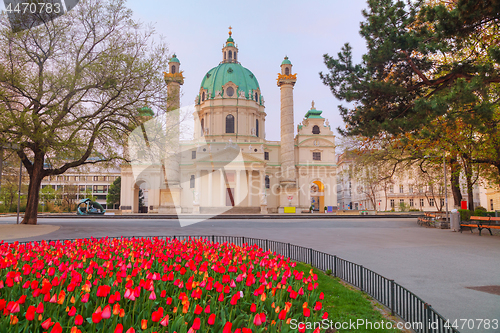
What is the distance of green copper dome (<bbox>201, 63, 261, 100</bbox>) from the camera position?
66.9 meters

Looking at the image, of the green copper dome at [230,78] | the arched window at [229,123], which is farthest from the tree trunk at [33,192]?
the green copper dome at [230,78]

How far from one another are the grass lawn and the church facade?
145 feet

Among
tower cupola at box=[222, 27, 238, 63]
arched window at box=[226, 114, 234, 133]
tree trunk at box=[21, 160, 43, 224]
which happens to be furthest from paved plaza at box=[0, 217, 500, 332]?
tower cupola at box=[222, 27, 238, 63]

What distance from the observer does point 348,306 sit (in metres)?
6.82

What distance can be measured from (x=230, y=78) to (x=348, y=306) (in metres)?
63.5

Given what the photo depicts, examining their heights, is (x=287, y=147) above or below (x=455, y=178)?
above

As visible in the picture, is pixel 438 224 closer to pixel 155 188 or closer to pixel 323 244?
pixel 323 244

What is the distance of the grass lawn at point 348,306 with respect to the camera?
604 centimetres

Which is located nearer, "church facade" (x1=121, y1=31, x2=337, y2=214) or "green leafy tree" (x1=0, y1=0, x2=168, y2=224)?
"green leafy tree" (x1=0, y1=0, x2=168, y2=224)

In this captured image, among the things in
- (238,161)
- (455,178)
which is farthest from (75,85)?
(238,161)

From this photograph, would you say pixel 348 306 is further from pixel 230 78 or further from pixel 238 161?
pixel 230 78

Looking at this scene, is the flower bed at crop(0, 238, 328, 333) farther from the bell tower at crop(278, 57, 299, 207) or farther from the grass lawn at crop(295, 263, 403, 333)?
the bell tower at crop(278, 57, 299, 207)

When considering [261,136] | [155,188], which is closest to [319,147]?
[261,136]

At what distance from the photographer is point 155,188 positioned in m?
60.8
